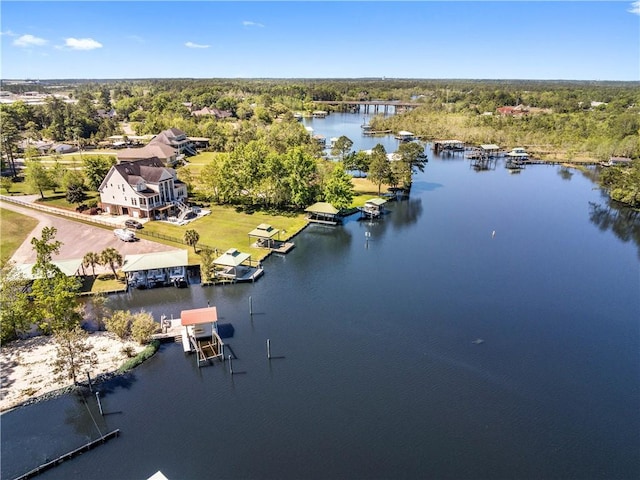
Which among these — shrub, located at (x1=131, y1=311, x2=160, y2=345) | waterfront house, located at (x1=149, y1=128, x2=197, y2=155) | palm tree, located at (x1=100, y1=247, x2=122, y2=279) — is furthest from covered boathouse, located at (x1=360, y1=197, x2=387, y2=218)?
waterfront house, located at (x1=149, y1=128, x2=197, y2=155)

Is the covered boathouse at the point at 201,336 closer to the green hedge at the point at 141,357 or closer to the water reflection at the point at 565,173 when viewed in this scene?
the green hedge at the point at 141,357

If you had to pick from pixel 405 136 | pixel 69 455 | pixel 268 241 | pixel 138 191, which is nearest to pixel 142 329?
pixel 69 455

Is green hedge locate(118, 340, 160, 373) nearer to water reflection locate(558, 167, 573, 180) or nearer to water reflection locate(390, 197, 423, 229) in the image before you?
water reflection locate(390, 197, 423, 229)

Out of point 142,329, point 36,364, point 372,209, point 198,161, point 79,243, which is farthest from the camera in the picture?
point 198,161

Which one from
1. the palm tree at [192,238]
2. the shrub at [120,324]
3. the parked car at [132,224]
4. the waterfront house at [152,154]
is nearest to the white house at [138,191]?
the parked car at [132,224]

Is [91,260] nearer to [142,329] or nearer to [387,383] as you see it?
[142,329]

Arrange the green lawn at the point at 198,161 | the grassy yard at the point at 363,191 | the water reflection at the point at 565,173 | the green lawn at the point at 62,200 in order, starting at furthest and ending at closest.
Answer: the water reflection at the point at 565,173, the green lawn at the point at 198,161, the grassy yard at the point at 363,191, the green lawn at the point at 62,200
